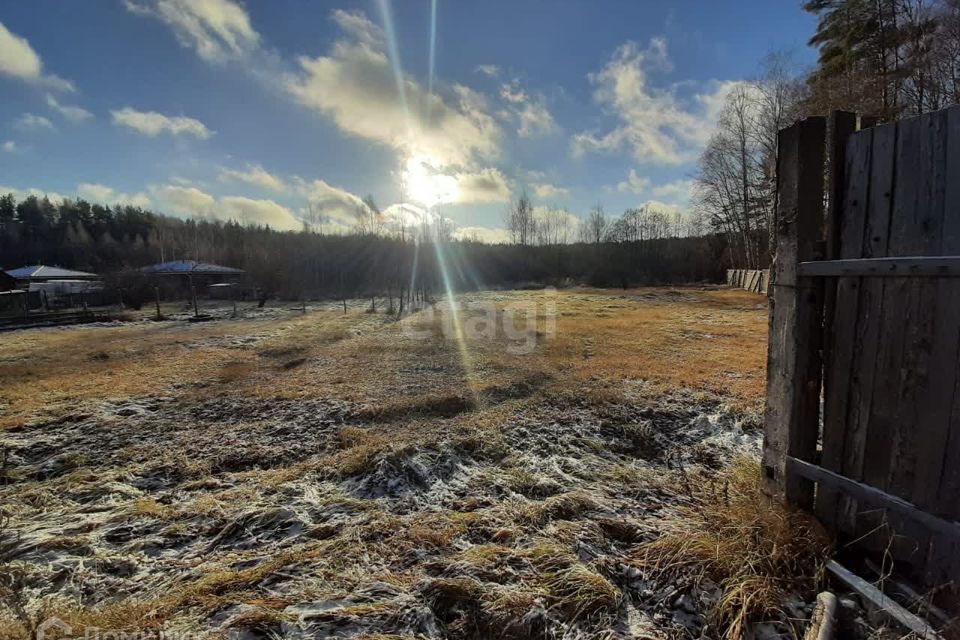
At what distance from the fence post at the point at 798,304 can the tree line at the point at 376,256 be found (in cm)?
2905

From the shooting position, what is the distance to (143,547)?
2242 millimetres

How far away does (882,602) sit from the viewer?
1440 mm

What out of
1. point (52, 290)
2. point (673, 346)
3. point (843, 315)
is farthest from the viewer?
point (52, 290)

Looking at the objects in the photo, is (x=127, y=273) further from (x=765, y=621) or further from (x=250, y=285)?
(x=765, y=621)

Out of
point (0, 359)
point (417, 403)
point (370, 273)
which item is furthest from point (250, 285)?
point (417, 403)

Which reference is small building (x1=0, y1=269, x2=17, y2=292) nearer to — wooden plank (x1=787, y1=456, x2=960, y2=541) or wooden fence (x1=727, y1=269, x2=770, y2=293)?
wooden plank (x1=787, y1=456, x2=960, y2=541)

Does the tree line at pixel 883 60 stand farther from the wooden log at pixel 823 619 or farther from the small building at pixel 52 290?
the small building at pixel 52 290

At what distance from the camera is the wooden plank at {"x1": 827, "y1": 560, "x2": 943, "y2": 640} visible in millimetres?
1317

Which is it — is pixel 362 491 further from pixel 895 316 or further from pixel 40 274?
pixel 40 274

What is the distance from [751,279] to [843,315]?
26.5m

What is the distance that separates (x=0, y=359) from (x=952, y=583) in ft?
46.3

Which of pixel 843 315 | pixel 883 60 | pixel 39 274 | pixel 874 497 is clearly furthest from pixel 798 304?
pixel 39 274

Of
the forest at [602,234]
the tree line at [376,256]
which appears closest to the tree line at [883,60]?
the forest at [602,234]

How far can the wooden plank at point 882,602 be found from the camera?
1317 millimetres
